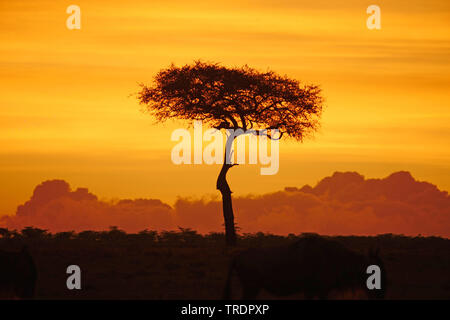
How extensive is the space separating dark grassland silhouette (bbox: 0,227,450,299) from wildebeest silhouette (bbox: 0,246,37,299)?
2048mm

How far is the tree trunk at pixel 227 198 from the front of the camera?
50.0 meters

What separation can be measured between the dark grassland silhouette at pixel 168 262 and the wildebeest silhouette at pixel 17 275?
205cm

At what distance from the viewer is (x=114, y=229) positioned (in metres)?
59.0

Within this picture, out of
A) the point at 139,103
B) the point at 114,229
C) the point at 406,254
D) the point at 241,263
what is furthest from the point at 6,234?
the point at 241,263

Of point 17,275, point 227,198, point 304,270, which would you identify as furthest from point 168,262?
point 304,270

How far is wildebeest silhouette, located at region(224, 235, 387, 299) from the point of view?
83.9 feet

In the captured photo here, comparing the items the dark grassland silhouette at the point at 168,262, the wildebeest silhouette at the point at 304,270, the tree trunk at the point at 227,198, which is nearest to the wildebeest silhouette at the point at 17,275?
the dark grassland silhouette at the point at 168,262

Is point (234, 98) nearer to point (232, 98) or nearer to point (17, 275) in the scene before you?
point (232, 98)

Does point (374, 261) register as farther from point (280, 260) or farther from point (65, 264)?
point (65, 264)

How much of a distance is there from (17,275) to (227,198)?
2431 centimetres

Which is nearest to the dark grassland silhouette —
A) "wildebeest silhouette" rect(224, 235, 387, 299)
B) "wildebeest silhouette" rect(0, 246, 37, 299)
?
"wildebeest silhouette" rect(224, 235, 387, 299)

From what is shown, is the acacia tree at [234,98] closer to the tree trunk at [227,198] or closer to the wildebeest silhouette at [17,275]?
the tree trunk at [227,198]

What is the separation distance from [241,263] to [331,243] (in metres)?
3.30

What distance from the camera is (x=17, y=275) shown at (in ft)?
89.0
